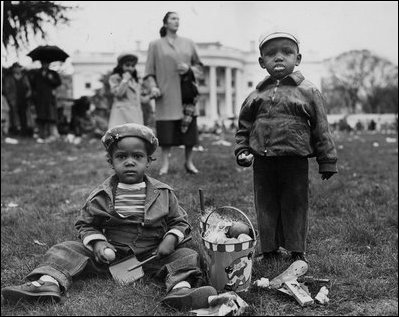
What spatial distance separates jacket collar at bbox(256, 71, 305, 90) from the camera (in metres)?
3.25

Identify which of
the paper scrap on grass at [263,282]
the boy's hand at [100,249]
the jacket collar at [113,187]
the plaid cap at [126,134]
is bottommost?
the paper scrap on grass at [263,282]

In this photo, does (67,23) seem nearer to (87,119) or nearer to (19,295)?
(87,119)

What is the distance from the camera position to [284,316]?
8.33ft

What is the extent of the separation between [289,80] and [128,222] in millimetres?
1366

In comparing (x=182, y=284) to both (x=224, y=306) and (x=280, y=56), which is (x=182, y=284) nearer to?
(x=224, y=306)

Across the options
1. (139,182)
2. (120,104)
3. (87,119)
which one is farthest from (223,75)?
(139,182)

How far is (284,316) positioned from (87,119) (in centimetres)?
1868

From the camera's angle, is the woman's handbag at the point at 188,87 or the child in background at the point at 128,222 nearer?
the child in background at the point at 128,222

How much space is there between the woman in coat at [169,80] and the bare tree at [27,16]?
1268 cm

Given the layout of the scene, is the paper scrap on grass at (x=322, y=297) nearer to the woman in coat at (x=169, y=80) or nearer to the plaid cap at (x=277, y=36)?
the plaid cap at (x=277, y=36)

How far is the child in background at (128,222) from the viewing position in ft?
10.2

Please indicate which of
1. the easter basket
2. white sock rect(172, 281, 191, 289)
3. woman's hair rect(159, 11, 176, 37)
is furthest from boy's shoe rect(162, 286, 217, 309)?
woman's hair rect(159, 11, 176, 37)

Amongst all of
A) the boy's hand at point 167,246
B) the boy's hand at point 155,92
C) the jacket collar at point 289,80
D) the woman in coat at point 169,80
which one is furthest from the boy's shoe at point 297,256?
the boy's hand at point 155,92

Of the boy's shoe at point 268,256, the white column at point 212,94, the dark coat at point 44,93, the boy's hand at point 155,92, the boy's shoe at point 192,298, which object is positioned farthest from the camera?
the white column at point 212,94
